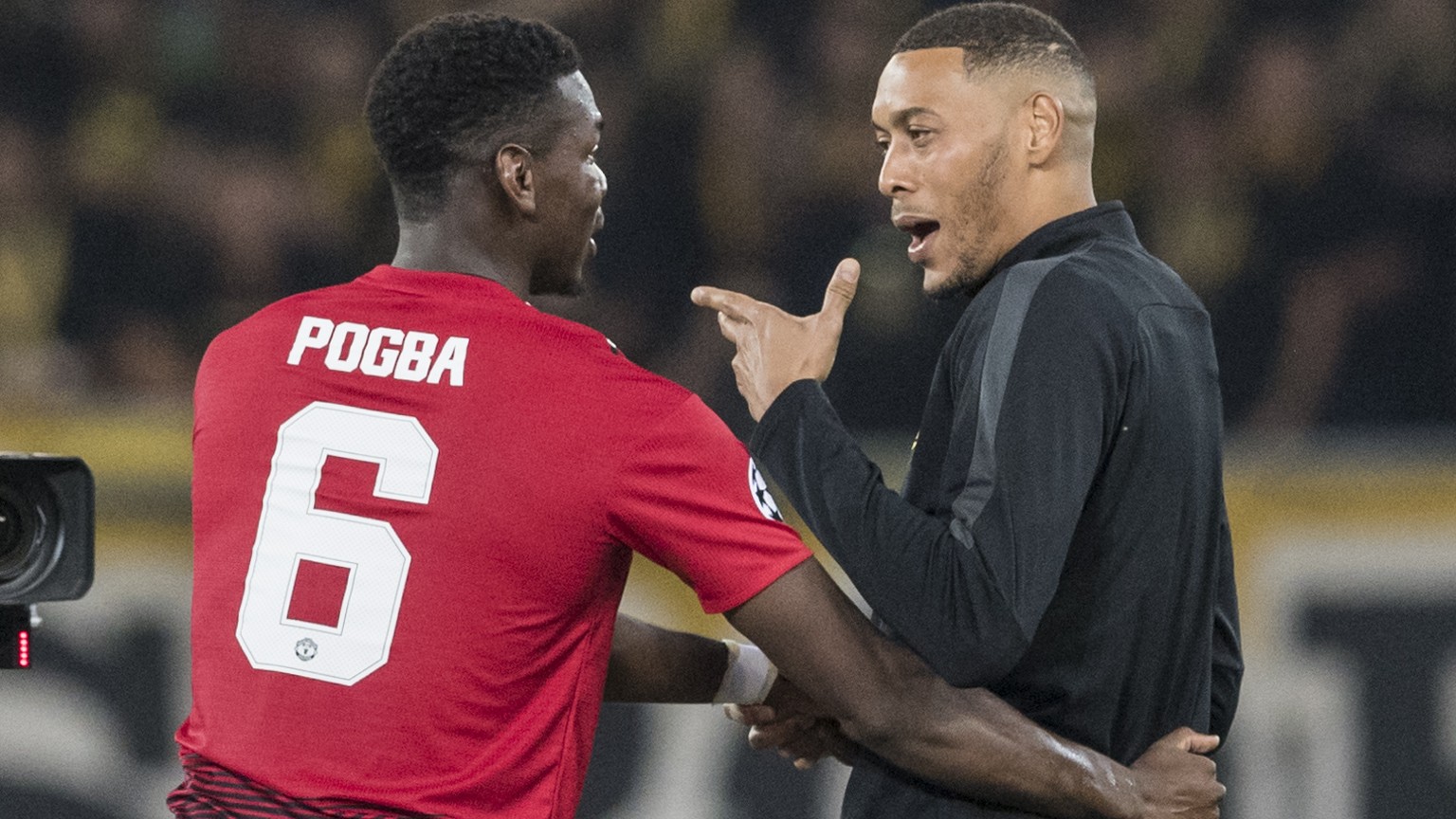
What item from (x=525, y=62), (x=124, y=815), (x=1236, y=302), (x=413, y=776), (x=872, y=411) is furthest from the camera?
(x=1236, y=302)

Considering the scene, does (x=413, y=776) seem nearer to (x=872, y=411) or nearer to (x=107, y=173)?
(x=872, y=411)

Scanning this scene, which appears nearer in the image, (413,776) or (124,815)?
(413,776)

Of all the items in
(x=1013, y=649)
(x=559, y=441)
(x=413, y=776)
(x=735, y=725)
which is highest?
(x=559, y=441)

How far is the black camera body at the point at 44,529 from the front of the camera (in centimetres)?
279

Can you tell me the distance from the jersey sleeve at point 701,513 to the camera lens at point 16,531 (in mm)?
1082

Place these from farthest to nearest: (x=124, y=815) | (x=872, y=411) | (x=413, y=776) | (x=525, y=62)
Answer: (x=872, y=411), (x=124, y=815), (x=525, y=62), (x=413, y=776)

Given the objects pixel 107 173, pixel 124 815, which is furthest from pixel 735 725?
pixel 107 173

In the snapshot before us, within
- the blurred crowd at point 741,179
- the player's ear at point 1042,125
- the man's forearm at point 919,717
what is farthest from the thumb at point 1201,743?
the blurred crowd at point 741,179

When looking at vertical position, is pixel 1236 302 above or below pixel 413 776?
above

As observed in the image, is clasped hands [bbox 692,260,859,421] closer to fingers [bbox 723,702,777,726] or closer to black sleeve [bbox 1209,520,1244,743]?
fingers [bbox 723,702,777,726]

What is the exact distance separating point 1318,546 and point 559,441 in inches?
113

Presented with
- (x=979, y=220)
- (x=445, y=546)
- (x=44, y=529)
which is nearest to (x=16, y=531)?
(x=44, y=529)

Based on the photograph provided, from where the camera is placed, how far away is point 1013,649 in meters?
2.27

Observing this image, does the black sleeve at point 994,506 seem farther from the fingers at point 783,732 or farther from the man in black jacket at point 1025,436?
the fingers at point 783,732
